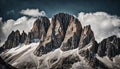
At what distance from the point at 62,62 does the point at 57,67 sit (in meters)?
6.69

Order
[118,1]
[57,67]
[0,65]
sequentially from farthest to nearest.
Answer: [57,67], [118,1], [0,65]

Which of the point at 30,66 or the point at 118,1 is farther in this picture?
the point at 30,66

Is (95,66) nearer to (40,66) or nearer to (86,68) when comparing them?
(86,68)

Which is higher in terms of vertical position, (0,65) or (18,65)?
(18,65)

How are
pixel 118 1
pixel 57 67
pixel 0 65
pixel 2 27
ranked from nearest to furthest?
1. pixel 0 65
2. pixel 118 1
3. pixel 2 27
4. pixel 57 67

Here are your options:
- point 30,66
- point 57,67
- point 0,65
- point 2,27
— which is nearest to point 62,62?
point 57,67

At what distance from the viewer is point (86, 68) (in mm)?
195500

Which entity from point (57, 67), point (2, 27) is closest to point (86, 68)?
point (57, 67)

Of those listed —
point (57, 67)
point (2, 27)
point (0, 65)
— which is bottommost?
point (0, 65)

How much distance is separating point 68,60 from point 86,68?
12081 millimetres

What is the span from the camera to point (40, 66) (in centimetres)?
19425

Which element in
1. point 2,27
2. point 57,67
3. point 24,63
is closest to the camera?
point 2,27

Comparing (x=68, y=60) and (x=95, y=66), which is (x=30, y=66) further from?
(x=95, y=66)

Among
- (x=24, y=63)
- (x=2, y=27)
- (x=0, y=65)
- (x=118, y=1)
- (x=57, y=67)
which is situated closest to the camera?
(x=0, y=65)
